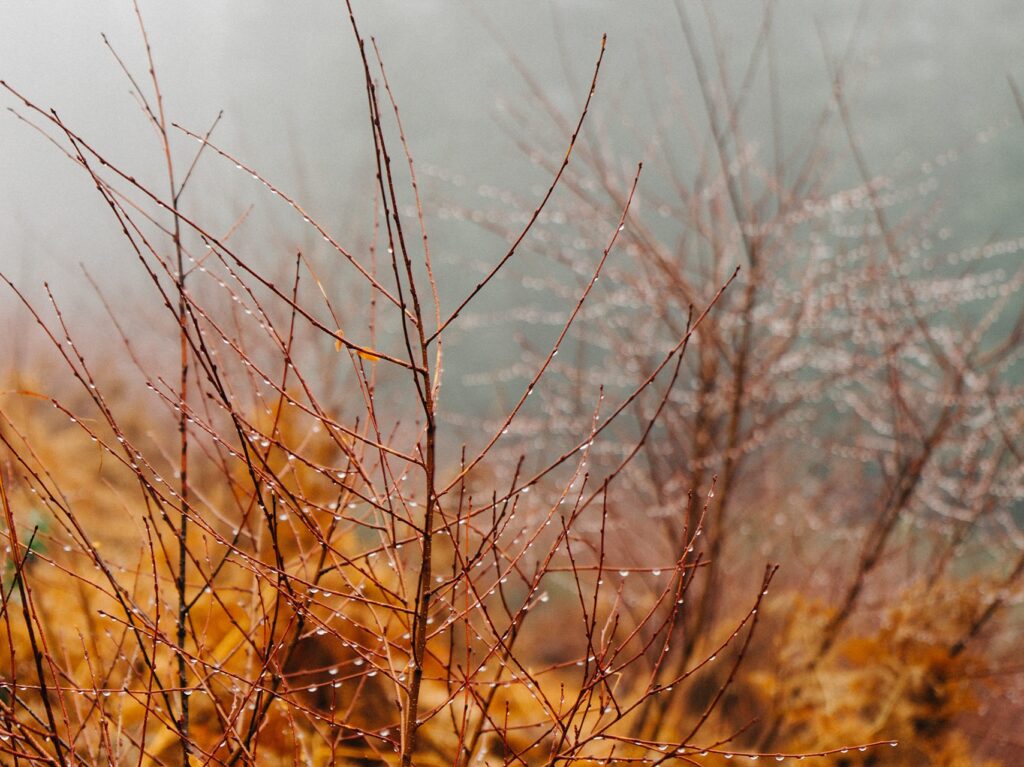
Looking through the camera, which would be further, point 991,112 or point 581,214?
point 991,112

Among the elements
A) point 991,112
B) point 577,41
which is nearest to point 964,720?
point 991,112

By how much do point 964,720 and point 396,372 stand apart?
562 centimetres

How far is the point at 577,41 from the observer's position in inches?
735

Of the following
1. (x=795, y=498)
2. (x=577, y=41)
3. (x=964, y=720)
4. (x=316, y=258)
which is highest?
(x=577, y=41)

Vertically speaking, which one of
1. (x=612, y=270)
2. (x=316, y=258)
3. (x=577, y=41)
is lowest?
(x=612, y=270)

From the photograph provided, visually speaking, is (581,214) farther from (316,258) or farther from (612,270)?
(316,258)

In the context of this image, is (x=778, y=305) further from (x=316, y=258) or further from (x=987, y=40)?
(x=987, y=40)

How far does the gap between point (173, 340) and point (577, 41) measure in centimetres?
1590

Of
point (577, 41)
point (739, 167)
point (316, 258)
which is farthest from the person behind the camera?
point (577, 41)

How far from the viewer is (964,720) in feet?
17.0

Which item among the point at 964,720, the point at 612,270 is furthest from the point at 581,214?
the point at 964,720

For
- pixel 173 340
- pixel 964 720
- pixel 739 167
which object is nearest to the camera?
pixel 739 167

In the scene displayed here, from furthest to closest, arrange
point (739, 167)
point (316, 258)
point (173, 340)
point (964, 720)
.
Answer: point (316, 258)
point (173, 340)
point (964, 720)
point (739, 167)

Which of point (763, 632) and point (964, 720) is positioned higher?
point (763, 632)
